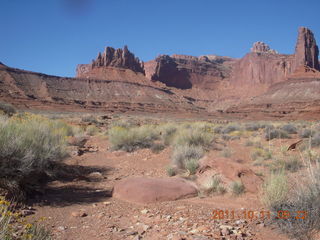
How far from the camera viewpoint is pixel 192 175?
6.54m

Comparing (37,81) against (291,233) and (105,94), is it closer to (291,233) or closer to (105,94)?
(105,94)

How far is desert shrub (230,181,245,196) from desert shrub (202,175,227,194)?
0.71 ft

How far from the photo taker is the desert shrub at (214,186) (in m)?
5.34

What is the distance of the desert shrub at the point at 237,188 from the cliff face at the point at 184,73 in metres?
115

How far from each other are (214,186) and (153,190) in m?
1.31

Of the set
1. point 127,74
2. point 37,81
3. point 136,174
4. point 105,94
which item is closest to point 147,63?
point 127,74

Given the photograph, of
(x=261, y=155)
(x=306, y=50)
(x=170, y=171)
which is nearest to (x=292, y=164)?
(x=261, y=155)

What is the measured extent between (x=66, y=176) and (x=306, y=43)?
101 m

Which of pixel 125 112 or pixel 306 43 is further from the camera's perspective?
pixel 306 43

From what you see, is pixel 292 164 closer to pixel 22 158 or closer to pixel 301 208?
pixel 301 208

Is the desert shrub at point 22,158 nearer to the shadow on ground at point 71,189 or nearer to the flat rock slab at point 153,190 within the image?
the shadow on ground at point 71,189

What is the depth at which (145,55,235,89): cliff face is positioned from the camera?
4803 inches
